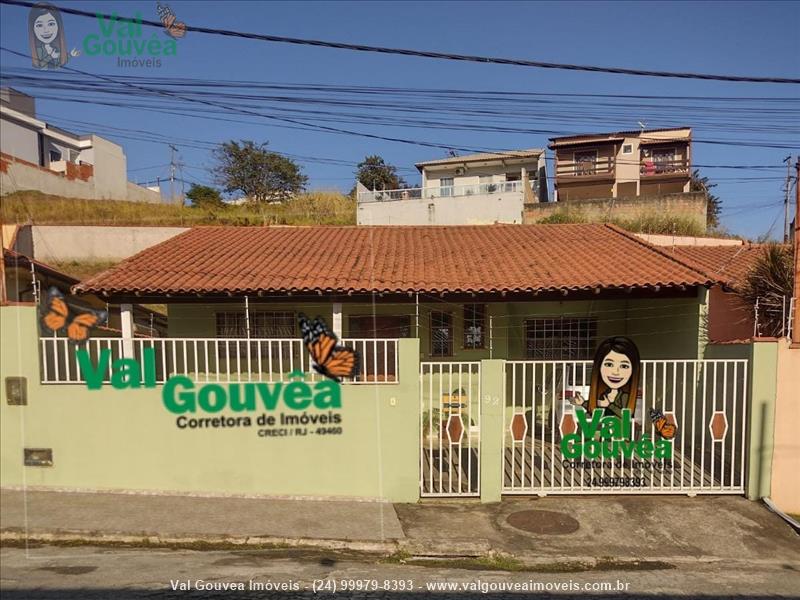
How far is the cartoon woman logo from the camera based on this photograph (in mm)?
6156

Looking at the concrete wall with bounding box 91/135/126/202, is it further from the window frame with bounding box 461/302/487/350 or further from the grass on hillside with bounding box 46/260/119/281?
the window frame with bounding box 461/302/487/350

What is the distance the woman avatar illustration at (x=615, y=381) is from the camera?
615 centimetres

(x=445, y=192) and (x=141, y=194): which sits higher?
(x=445, y=192)

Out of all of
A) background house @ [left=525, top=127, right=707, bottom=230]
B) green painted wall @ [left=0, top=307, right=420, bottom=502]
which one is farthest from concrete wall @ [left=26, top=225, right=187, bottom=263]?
background house @ [left=525, top=127, right=707, bottom=230]

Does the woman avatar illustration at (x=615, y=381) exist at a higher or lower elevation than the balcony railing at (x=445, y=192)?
lower

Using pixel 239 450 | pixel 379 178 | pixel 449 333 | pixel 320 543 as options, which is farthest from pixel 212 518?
pixel 379 178

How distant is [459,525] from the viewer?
5.12m

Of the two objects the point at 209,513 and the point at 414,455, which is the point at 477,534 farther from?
the point at 209,513

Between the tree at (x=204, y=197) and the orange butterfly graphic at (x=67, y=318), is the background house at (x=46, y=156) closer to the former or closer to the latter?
the orange butterfly graphic at (x=67, y=318)

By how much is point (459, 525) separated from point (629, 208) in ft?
60.6

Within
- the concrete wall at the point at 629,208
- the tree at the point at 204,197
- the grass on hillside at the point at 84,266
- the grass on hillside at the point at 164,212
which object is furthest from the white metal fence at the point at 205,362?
the concrete wall at the point at 629,208

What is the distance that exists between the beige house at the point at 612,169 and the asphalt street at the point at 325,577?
25.1 m

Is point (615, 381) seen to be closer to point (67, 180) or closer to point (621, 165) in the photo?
point (67, 180)

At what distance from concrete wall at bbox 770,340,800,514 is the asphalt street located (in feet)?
4.98
